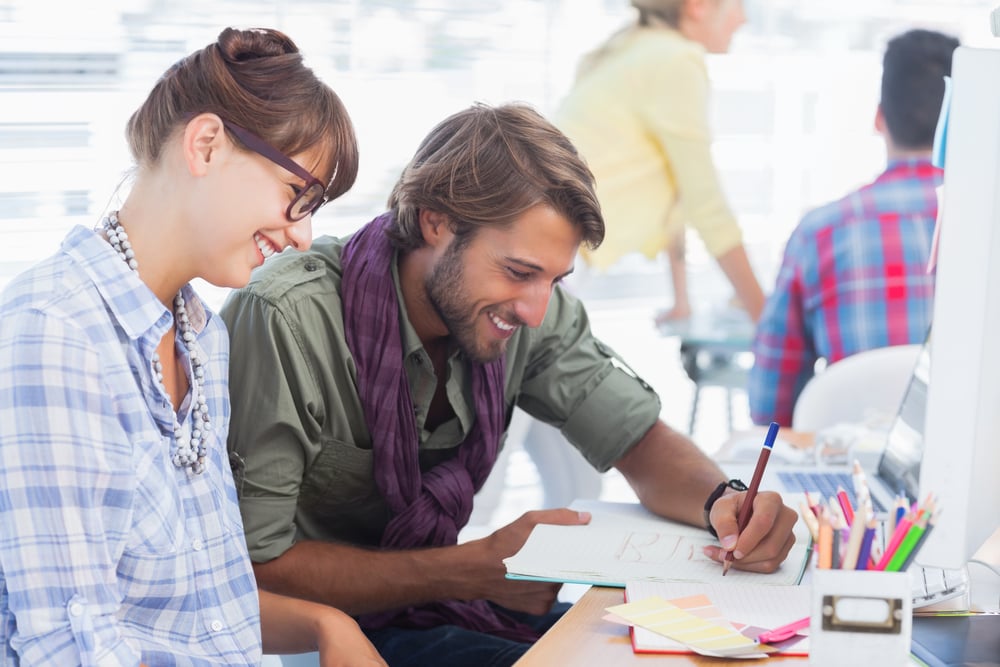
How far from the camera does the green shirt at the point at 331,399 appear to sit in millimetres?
1336

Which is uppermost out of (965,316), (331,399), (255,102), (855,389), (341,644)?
(255,102)

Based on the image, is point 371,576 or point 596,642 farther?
point 371,576

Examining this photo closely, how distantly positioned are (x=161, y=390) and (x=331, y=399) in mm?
353

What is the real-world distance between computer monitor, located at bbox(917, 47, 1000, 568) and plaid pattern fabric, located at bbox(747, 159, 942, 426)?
175 centimetres

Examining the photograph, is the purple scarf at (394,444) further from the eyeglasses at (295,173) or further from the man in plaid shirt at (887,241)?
the man in plaid shirt at (887,241)

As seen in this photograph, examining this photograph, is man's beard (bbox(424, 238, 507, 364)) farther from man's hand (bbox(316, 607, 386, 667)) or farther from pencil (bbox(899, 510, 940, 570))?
pencil (bbox(899, 510, 940, 570))

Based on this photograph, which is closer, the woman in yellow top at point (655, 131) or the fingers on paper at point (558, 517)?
the fingers on paper at point (558, 517)

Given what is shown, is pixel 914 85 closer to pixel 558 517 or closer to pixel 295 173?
pixel 558 517

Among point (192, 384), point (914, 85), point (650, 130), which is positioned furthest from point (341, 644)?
point (650, 130)

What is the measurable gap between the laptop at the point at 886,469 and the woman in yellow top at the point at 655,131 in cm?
192

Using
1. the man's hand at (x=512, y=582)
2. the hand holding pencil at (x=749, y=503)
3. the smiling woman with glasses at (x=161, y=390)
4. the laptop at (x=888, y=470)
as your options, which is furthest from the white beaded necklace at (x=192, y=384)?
the laptop at (x=888, y=470)

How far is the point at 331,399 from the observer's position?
142cm

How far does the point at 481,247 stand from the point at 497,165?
0.11 metres

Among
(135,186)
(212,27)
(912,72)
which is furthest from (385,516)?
(212,27)
